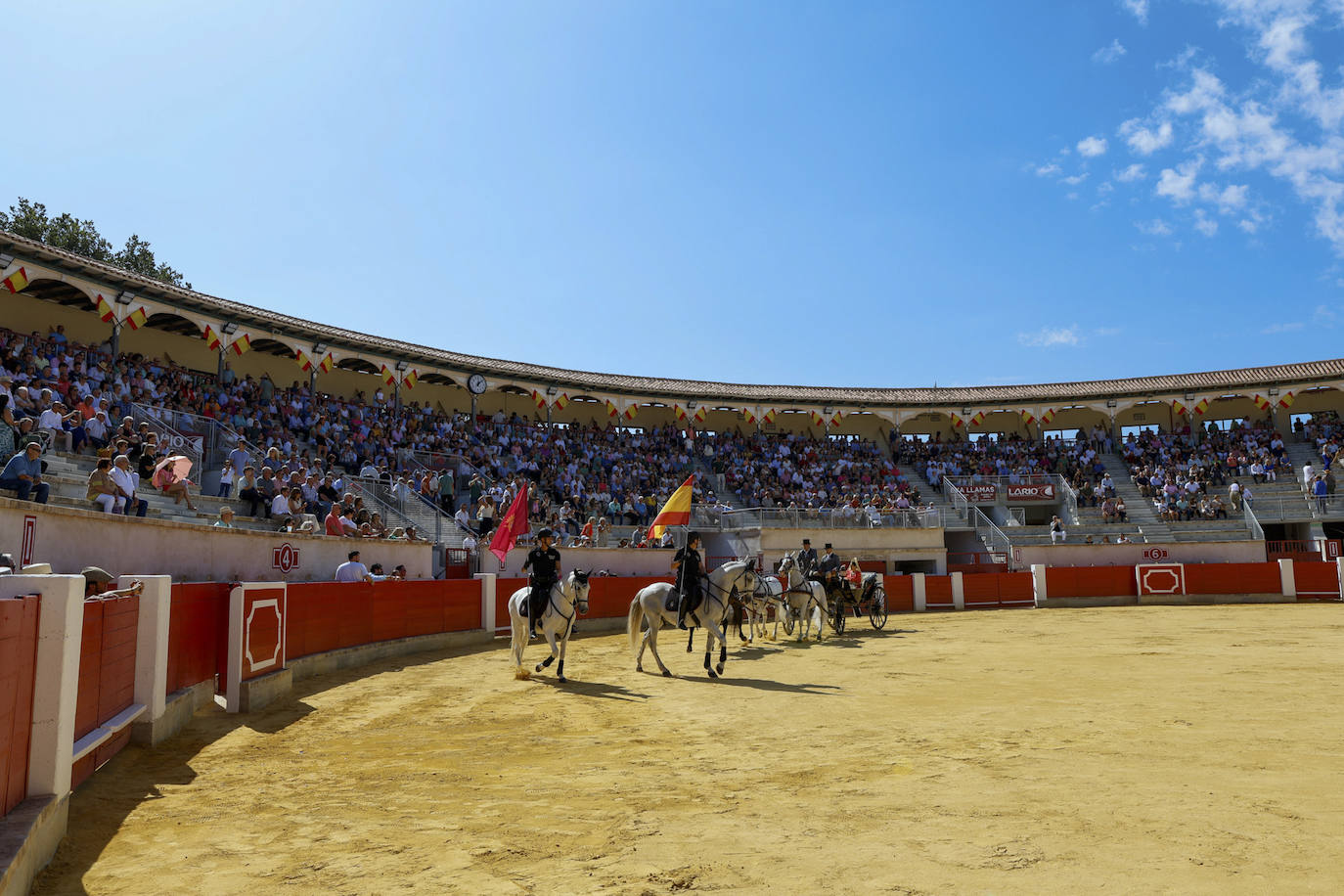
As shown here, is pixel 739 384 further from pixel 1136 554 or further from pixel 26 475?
pixel 26 475

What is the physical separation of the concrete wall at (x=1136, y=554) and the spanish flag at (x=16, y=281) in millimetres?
28977

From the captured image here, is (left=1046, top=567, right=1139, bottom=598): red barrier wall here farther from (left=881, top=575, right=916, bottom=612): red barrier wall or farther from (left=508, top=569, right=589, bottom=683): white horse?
(left=508, top=569, right=589, bottom=683): white horse

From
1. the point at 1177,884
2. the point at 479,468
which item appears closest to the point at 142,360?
the point at 479,468

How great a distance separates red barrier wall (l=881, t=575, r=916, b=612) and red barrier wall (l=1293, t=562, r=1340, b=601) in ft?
36.6

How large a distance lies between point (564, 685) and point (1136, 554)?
2427cm

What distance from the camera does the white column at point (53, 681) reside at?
4.23m

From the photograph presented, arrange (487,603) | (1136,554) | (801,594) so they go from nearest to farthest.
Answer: (801,594)
(487,603)
(1136,554)

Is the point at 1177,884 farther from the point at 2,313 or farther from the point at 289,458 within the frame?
the point at 2,313

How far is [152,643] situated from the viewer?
671 centimetres

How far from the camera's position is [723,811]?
494 centimetres

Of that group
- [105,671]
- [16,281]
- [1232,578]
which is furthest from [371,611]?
[1232,578]

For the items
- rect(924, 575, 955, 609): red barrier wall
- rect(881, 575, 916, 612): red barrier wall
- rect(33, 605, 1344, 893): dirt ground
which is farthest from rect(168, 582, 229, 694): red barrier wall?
rect(924, 575, 955, 609): red barrier wall

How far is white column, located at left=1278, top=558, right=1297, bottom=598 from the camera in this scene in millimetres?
24938

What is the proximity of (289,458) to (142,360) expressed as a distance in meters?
5.75
